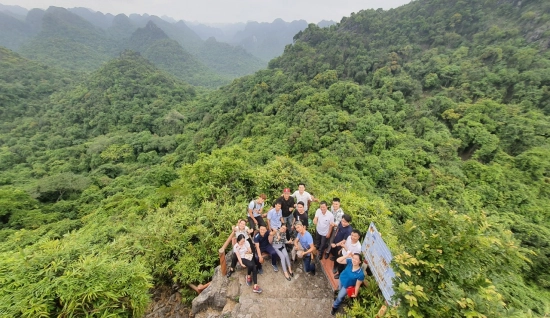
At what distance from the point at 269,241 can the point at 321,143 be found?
63.7 feet

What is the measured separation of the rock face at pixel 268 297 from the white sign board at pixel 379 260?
1315 mm

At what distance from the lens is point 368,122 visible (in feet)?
80.3

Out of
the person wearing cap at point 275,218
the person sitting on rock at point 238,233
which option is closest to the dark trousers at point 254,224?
the person wearing cap at point 275,218

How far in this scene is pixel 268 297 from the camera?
Result: 5309mm

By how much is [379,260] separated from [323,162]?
1641 cm

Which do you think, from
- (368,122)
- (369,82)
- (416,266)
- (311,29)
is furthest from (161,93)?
(416,266)

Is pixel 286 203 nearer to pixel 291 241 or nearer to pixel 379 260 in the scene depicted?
pixel 291 241

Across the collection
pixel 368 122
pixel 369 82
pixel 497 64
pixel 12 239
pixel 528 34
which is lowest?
pixel 12 239

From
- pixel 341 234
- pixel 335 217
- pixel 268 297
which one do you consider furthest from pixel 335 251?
pixel 268 297

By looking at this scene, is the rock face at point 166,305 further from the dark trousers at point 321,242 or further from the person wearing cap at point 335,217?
the person wearing cap at point 335,217

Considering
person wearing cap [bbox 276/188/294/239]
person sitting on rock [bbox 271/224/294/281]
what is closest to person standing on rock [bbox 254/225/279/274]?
person sitting on rock [bbox 271/224/294/281]

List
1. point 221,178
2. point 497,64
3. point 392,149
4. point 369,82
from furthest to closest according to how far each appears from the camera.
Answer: point 369,82
point 497,64
point 392,149
point 221,178

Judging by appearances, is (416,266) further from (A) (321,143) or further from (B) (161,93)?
(B) (161,93)

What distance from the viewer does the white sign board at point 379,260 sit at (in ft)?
13.8
